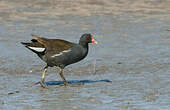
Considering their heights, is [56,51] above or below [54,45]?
below

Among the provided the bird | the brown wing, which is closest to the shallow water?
the bird

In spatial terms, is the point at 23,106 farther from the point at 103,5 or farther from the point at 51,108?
the point at 103,5

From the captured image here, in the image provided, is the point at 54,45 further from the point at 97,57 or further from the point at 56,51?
the point at 97,57

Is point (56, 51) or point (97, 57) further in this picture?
point (97, 57)

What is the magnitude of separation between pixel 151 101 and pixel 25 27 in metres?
8.65

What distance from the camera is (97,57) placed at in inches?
522

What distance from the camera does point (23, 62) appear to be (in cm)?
1273

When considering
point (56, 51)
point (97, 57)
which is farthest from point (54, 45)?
point (97, 57)

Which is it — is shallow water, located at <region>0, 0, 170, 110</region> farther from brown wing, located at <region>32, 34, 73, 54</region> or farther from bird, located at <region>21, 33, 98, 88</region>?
brown wing, located at <region>32, 34, 73, 54</region>

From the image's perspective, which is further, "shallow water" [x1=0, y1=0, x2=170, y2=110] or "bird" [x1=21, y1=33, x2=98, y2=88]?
"bird" [x1=21, y1=33, x2=98, y2=88]

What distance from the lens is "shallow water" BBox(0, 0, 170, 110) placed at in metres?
9.02

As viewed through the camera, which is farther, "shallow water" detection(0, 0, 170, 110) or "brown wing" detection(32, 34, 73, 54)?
"brown wing" detection(32, 34, 73, 54)

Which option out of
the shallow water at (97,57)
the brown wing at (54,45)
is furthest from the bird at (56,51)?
the shallow water at (97,57)

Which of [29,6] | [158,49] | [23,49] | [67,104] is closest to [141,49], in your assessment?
[158,49]
